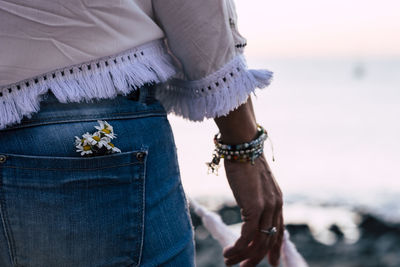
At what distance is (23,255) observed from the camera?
1.02 metres

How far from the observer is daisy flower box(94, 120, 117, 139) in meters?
1.06

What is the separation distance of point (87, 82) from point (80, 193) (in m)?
0.27

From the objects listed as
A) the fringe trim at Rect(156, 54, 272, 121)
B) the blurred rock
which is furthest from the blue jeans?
the blurred rock

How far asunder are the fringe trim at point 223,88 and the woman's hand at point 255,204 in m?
0.20

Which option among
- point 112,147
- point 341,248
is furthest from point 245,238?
point 341,248

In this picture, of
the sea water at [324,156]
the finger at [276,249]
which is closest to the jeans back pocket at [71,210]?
the finger at [276,249]

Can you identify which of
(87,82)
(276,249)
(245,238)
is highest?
(87,82)

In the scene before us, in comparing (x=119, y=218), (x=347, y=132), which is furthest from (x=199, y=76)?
(x=347, y=132)

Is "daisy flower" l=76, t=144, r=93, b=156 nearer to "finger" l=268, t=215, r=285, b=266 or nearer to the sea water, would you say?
"finger" l=268, t=215, r=285, b=266

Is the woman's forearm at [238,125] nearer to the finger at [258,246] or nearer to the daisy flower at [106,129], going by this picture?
the finger at [258,246]

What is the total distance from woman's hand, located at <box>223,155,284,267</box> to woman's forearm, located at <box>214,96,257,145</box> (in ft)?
0.24

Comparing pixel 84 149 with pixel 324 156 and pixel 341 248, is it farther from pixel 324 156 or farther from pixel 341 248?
pixel 324 156

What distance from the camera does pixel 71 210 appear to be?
3.38ft

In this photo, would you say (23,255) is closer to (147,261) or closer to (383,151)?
(147,261)
